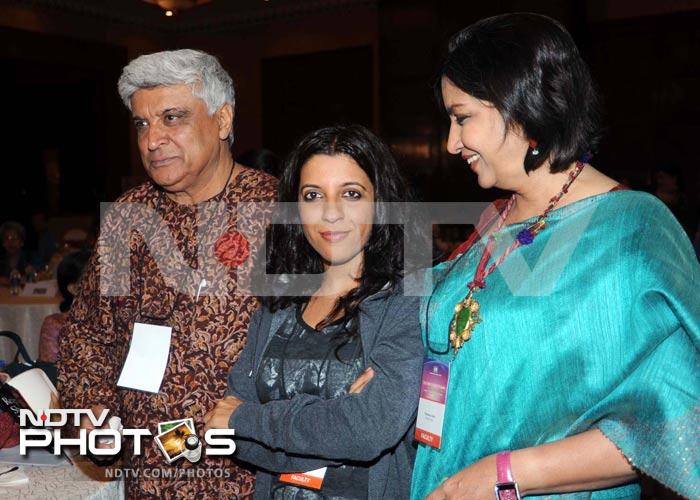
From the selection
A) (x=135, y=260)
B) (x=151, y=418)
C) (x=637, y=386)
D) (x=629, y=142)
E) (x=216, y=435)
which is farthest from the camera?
(x=629, y=142)

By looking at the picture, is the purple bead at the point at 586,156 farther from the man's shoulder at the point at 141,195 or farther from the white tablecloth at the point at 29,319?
the white tablecloth at the point at 29,319

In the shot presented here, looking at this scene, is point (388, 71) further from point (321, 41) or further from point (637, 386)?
point (637, 386)

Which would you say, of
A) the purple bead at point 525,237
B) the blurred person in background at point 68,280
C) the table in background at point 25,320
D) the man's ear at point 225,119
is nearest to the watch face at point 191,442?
the man's ear at point 225,119

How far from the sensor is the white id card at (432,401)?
4.42 ft

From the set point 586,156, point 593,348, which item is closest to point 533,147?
point 586,156

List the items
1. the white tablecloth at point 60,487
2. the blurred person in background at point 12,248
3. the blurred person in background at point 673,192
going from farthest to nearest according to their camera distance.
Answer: the blurred person in background at point 12,248, the blurred person in background at point 673,192, the white tablecloth at point 60,487

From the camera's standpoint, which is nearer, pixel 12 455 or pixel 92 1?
pixel 12 455

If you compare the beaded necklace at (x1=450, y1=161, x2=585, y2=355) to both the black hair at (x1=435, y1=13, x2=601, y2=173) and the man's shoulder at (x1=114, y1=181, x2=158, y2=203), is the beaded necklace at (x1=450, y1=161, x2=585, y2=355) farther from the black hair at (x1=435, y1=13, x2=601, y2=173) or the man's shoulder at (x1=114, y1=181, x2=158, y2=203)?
the man's shoulder at (x1=114, y1=181, x2=158, y2=203)

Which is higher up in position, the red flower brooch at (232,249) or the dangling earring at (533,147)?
the dangling earring at (533,147)

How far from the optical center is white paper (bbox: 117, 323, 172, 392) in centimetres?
173

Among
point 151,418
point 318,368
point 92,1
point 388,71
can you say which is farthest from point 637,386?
point 92,1

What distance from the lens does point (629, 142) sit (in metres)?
7.12

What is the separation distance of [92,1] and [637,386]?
32.6 ft

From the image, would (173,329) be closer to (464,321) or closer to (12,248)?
(464,321)
